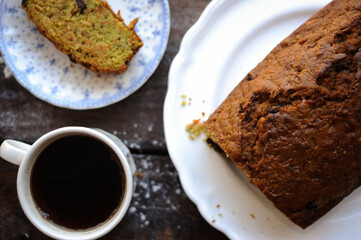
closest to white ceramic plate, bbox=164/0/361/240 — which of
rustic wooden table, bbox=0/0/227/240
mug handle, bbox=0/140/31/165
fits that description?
rustic wooden table, bbox=0/0/227/240

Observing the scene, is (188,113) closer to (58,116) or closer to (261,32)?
(261,32)

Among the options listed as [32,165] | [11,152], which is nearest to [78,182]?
[32,165]

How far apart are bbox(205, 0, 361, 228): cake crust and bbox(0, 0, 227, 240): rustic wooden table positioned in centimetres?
55

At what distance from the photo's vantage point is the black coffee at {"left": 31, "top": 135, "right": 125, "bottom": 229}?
1518 millimetres

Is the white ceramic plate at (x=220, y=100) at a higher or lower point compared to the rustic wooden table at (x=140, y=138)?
higher

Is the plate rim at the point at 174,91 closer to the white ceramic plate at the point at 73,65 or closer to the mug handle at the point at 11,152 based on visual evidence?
the white ceramic plate at the point at 73,65

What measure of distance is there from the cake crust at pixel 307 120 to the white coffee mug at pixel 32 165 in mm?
455

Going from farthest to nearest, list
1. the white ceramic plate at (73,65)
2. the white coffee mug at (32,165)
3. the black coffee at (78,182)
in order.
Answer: the white ceramic plate at (73,65), the black coffee at (78,182), the white coffee mug at (32,165)

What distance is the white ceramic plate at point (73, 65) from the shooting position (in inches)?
67.4

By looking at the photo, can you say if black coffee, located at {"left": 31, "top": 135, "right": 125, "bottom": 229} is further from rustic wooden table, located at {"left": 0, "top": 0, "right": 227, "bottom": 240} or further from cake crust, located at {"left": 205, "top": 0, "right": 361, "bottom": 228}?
cake crust, located at {"left": 205, "top": 0, "right": 361, "bottom": 228}

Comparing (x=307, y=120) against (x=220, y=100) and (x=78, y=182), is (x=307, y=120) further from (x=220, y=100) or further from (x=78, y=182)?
(x=78, y=182)

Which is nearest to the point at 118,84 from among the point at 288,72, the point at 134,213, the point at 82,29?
the point at 82,29

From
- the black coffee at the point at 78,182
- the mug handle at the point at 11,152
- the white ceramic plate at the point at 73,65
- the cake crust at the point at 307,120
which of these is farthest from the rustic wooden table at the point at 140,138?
the cake crust at the point at 307,120

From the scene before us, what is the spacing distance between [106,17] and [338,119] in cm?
123
